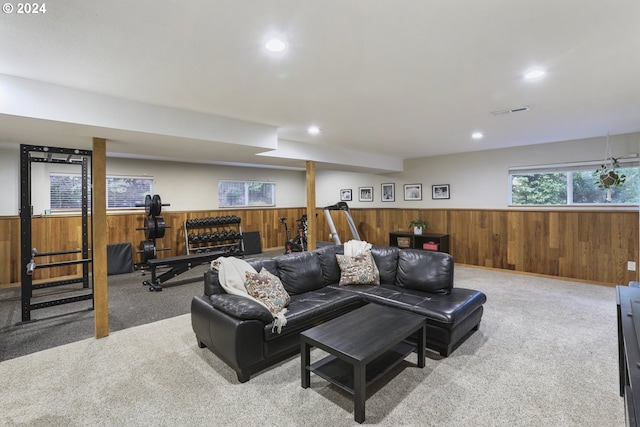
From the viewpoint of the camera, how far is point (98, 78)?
102 inches

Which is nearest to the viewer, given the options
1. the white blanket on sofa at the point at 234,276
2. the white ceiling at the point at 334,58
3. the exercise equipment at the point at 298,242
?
the white ceiling at the point at 334,58

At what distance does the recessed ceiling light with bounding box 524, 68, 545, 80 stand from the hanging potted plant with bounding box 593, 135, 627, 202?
345 cm

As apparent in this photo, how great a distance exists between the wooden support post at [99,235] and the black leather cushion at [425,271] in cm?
343

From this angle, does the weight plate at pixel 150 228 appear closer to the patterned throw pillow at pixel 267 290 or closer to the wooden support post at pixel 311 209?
the wooden support post at pixel 311 209

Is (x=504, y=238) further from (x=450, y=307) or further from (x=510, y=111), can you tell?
(x=450, y=307)

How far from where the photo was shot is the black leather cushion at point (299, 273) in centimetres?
346

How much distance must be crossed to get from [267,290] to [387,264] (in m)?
1.75

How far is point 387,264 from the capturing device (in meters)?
3.95

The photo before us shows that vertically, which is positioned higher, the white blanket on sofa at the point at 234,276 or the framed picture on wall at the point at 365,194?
the framed picture on wall at the point at 365,194

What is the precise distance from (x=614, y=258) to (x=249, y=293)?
596 cm

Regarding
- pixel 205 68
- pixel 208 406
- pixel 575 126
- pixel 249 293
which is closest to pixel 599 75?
pixel 575 126

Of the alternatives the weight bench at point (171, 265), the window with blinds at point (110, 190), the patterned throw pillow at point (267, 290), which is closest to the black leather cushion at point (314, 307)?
the patterned throw pillow at point (267, 290)

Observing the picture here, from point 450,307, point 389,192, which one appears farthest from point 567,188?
point 450,307

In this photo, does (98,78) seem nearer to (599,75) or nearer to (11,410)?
(11,410)
